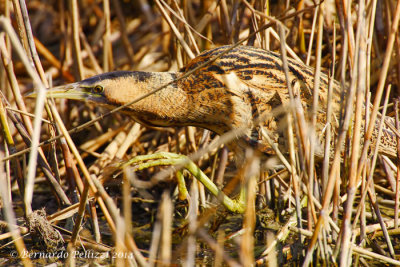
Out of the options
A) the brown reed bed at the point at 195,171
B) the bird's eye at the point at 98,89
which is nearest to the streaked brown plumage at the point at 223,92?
the bird's eye at the point at 98,89

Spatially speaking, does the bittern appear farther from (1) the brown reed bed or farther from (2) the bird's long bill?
(1) the brown reed bed

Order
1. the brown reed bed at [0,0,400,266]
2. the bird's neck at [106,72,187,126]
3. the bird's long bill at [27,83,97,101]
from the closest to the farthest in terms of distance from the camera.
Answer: the brown reed bed at [0,0,400,266]
the bird's long bill at [27,83,97,101]
the bird's neck at [106,72,187,126]

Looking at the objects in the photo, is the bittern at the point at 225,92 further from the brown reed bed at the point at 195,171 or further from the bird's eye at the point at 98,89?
the brown reed bed at the point at 195,171

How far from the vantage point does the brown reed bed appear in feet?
6.84

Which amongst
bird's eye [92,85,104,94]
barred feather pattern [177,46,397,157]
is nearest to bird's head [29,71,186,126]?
bird's eye [92,85,104,94]

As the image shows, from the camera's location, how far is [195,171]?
113 inches

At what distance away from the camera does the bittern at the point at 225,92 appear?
2.83 m

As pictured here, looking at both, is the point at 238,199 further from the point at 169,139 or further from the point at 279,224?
the point at 169,139

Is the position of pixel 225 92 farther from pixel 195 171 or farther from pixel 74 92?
pixel 74 92

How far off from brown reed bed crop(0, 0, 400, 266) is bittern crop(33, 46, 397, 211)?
0.15 meters

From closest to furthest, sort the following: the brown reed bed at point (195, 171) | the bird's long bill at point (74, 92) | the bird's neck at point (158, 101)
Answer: the brown reed bed at point (195, 171) < the bird's long bill at point (74, 92) < the bird's neck at point (158, 101)

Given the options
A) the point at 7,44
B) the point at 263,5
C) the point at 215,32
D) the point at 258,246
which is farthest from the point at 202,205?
the point at 215,32

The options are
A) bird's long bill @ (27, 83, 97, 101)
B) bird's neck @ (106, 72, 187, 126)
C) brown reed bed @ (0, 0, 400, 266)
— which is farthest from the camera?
bird's neck @ (106, 72, 187, 126)

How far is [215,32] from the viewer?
15.4 ft
